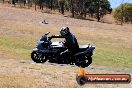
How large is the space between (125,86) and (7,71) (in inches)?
367

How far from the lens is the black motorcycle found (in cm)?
1055

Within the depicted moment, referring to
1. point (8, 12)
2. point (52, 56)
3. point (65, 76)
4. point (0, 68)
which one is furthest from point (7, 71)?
point (8, 12)

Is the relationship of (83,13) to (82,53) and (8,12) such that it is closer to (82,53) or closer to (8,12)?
(8,12)

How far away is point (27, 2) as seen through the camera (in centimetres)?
17688

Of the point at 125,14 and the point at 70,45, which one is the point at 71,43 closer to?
the point at 70,45

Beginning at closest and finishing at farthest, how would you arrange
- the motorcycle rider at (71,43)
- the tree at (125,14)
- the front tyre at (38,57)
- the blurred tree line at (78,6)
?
the motorcycle rider at (71,43) < the front tyre at (38,57) < the blurred tree line at (78,6) < the tree at (125,14)

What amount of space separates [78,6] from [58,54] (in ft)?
480

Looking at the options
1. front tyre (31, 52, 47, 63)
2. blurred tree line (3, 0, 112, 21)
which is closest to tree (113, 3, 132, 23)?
blurred tree line (3, 0, 112, 21)

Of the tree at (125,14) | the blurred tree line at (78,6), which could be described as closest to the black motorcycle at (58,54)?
the blurred tree line at (78,6)

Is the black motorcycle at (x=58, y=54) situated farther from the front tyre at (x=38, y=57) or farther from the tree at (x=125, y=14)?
the tree at (x=125, y=14)

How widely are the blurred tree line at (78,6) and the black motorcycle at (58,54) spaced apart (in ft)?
427

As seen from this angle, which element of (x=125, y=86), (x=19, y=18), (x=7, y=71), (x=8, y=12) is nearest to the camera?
(x=7, y=71)

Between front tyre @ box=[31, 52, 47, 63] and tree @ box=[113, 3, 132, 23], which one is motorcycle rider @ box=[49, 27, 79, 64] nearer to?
front tyre @ box=[31, 52, 47, 63]

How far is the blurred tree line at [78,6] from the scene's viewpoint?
153 m
